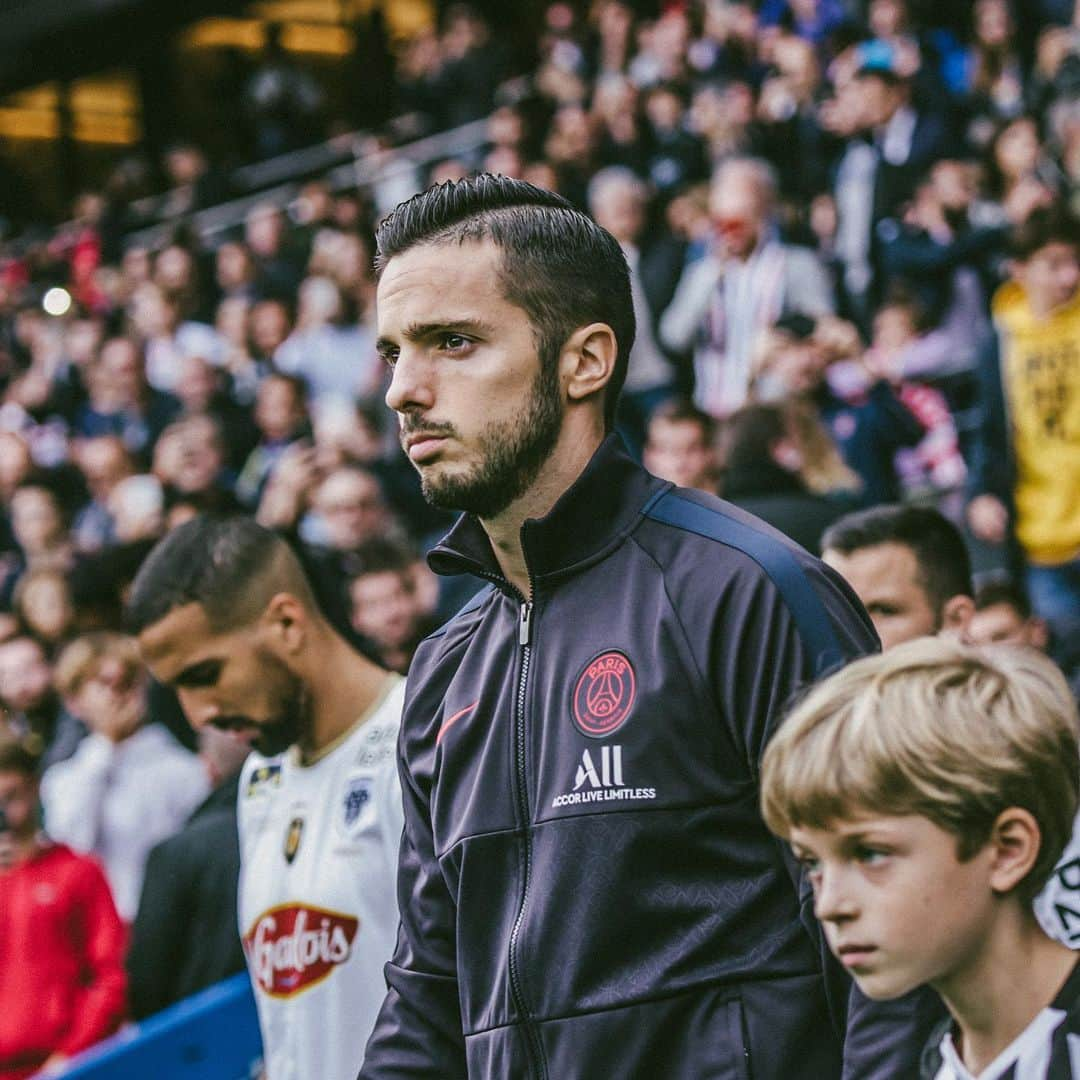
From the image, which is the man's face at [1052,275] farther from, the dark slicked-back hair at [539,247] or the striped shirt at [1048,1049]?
the striped shirt at [1048,1049]

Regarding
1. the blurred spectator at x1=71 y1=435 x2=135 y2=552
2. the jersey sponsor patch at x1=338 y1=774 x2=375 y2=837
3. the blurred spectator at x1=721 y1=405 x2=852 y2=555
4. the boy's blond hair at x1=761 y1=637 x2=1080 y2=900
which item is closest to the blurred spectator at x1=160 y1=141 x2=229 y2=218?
the blurred spectator at x1=71 y1=435 x2=135 y2=552

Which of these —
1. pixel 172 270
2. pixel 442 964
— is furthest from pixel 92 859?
pixel 172 270

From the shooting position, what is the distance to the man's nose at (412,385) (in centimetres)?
279

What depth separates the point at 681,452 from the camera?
688 centimetres

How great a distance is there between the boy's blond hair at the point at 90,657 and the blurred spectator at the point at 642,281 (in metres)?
2.53

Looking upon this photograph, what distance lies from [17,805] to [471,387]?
3.95m

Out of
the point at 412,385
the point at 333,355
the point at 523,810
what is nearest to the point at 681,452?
the point at 412,385

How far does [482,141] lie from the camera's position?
15.6 meters

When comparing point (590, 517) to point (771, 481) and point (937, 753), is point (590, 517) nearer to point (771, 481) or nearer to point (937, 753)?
point (937, 753)

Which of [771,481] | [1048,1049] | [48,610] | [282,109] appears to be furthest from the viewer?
[282,109]

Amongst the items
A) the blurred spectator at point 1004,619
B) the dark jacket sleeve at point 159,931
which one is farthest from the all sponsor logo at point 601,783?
the blurred spectator at point 1004,619

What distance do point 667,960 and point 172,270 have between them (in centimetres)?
1267

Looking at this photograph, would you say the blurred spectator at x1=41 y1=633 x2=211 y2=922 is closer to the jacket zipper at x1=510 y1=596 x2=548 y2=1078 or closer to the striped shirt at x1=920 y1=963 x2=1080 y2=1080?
the jacket zipper at x1=510 y1=596 x2=548 y2=1078

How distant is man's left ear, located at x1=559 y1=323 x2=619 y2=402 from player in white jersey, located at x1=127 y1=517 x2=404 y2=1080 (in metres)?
1.22
